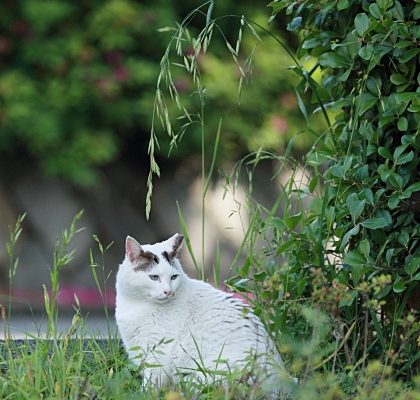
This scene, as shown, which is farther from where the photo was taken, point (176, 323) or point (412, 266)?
point (176, 323)

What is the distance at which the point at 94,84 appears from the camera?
9.71 meters

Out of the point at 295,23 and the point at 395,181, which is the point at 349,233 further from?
the point at 295,23

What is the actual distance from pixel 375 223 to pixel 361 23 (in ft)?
2.01

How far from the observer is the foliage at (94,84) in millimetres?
9539

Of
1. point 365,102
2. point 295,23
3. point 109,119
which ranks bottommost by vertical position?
point 109,119

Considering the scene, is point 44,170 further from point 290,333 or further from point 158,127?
point 290,333

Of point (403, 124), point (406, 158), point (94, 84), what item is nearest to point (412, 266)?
point (406, 158)

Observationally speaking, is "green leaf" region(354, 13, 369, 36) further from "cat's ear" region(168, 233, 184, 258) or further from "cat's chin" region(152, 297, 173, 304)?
"cat's chin" region(152, 297, 173, 304)

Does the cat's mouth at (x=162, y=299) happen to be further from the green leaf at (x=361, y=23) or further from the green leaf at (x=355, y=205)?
the green leaf at (x=361, y=23)

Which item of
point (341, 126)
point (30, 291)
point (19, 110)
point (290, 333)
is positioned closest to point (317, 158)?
point (341, 126)

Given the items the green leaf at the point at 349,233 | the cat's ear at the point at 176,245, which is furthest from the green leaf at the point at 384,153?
the cat's ear at the point at 176,245

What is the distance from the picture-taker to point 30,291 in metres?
10.1

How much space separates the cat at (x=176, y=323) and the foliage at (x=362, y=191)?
0.11m

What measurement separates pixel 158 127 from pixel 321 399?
25.4 feet
